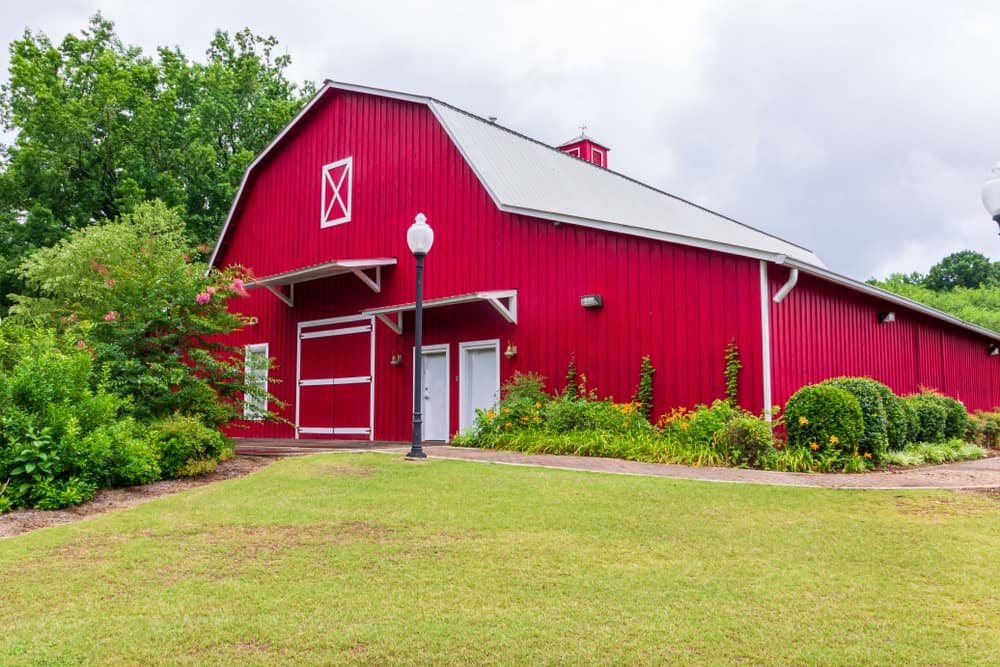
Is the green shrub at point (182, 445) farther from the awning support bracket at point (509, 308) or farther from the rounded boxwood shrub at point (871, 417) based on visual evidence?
the rounded boxwood shrub at point (871, 417)

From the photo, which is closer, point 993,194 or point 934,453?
point 993,194

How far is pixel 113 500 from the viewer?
283 inches

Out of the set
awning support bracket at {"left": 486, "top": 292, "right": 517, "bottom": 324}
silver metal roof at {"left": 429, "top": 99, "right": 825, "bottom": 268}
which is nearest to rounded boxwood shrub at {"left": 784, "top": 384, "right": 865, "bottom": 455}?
silver metal roof at {"left": 429, "top": 99, "right": 825, "bottom": 268}

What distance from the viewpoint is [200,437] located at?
8.74 meters

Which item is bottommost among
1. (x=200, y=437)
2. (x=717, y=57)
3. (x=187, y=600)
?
(x=187, y=600)

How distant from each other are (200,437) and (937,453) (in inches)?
389

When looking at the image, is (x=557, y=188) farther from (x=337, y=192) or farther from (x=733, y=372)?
(x=733, y=372)

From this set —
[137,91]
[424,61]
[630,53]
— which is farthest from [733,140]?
[137,91]

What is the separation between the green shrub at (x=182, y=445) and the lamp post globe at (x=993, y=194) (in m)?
8.73

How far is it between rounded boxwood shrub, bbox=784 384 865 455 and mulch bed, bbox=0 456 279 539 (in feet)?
22.0

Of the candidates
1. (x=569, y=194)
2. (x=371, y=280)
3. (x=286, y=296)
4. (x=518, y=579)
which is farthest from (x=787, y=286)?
(x=286, y=296)

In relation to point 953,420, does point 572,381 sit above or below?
above

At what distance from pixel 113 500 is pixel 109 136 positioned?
20682mm

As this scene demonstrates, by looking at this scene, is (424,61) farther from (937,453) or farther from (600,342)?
(937,453)
